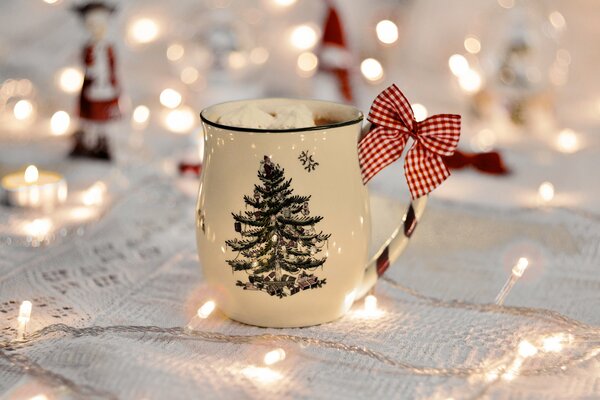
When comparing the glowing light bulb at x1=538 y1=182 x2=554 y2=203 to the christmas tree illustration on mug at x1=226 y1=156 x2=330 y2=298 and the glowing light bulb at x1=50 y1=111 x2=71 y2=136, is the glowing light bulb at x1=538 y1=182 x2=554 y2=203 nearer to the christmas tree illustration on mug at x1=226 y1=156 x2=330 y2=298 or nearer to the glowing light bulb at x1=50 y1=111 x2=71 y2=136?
the christmas tree illustration on mug at x1=226 y1=156 x2=330 y2=298

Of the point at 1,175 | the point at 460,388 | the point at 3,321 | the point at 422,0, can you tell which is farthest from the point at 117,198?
the point at 422,0

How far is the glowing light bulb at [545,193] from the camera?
965 millimetres

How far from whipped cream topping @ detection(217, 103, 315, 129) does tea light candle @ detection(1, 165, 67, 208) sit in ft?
1.33

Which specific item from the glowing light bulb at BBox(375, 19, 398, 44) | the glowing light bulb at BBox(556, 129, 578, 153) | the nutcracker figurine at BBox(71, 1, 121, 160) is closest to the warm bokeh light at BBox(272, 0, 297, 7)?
the glowing light bulb at BBox(375, 19, 398, 44)

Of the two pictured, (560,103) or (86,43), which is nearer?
(86,43)

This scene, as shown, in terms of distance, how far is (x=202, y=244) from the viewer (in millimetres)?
620

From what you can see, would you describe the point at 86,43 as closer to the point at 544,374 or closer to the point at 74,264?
the point at 74,264

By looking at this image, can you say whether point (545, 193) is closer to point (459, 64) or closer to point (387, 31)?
point (459, 64)

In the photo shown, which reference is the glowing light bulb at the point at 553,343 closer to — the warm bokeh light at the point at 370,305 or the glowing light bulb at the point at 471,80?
the warm bokeh light at the point at 370,305

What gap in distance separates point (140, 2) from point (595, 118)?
89 centimetres

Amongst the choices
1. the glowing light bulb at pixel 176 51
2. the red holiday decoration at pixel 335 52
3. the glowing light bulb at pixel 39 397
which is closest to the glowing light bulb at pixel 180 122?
the glowing light bulb at pixel 176 51

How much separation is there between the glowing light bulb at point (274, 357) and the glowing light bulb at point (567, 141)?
2.46ft

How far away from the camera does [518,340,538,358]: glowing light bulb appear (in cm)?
58

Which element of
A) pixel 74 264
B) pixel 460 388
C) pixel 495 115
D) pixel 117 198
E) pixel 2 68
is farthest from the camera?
pixel 2 68
